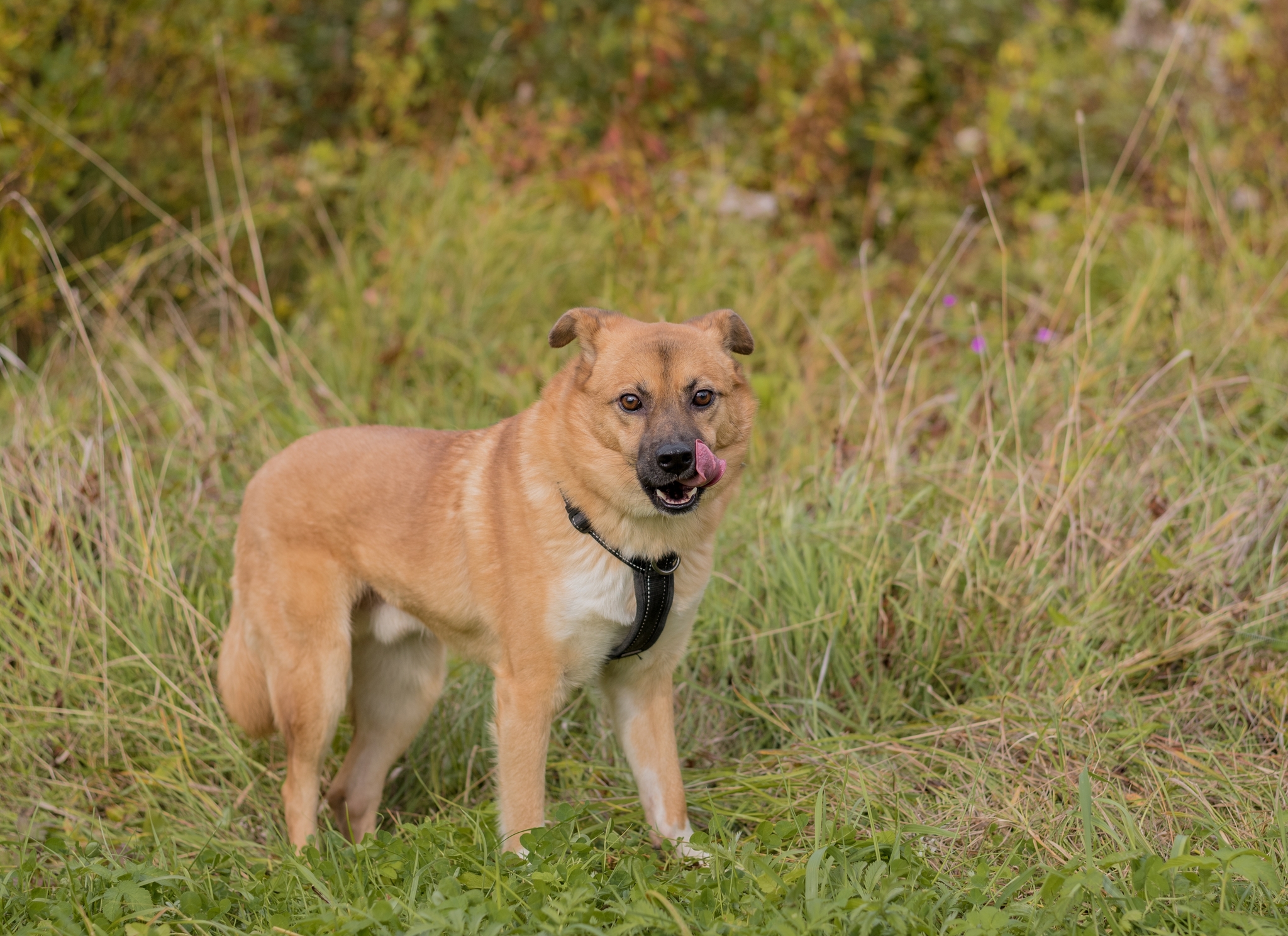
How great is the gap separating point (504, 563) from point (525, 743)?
0.52m

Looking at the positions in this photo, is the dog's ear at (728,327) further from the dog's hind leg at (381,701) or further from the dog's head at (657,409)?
the dog's hind leg at (381,701)

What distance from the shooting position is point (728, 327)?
3725mm

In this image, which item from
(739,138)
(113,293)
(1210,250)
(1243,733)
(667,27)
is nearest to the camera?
(1243,733)

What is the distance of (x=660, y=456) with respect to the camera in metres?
3.24

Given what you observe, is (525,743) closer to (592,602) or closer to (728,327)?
(592,602)

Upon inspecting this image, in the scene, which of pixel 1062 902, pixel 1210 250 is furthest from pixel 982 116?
pixel 1062 902

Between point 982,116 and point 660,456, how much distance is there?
6307 millimetres

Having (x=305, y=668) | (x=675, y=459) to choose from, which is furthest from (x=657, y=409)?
(x=305, y=668)

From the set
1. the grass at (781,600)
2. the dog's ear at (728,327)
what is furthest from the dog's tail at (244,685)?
the dog's ear at (728,327)

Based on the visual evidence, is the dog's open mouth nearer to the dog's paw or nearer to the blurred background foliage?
the dog's paw

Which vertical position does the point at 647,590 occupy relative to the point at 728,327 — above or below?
below

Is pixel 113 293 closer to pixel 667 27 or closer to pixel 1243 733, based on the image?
pixel 667 27

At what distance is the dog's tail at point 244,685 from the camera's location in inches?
153

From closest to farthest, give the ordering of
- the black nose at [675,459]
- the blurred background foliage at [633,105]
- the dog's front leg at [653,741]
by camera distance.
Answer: the black nose at [675,459]
the dog's front leg at [653,741]
the blurred background foliage at [633,105]
